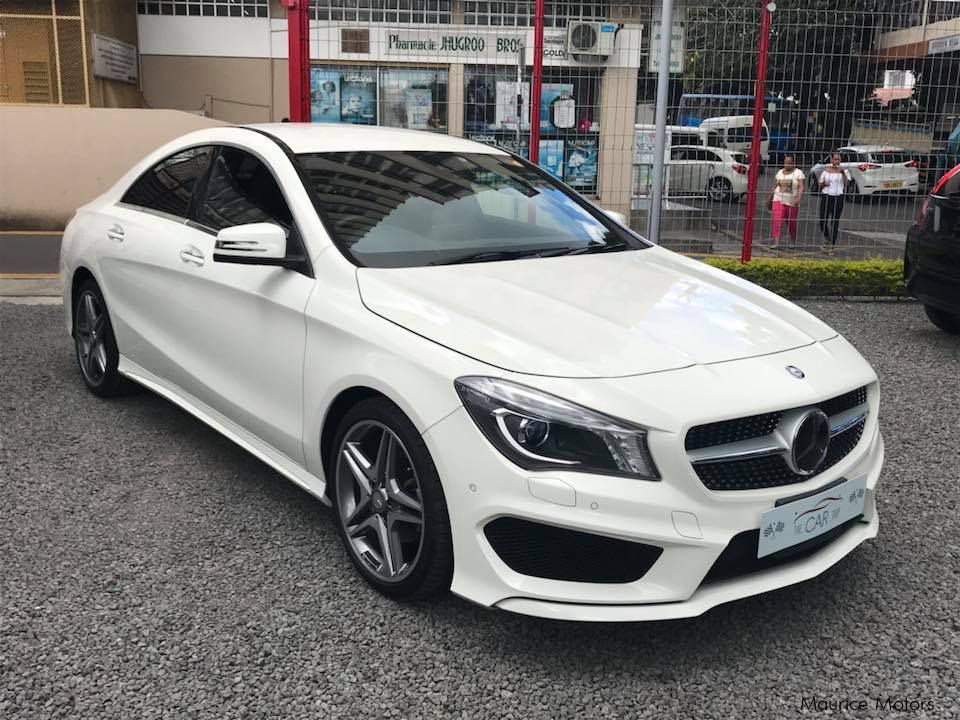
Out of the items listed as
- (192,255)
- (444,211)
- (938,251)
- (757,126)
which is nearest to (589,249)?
(444,211)

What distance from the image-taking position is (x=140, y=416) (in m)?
5.29

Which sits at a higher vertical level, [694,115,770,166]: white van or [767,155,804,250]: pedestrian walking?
[694,115,770,166]: white van

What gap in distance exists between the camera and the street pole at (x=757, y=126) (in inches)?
363

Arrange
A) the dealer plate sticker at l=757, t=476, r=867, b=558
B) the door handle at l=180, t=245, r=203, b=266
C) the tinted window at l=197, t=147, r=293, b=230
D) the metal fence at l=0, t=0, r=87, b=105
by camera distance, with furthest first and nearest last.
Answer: the metal fence at l=0, t=0, r=87, b=105
the door handle at l=180, t=245, r=203, b=266
the tinted window at l=197, t=147, r=293, b=230
the dealer plate sticker at l=757, t=476, r=867, b=558

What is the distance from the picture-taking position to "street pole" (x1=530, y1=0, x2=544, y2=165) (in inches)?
352

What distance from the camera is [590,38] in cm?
912

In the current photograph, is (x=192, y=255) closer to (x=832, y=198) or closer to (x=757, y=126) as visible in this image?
(x=757, y=126)

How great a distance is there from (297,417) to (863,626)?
2068mm

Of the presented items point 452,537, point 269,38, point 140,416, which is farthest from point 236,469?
point 269,38

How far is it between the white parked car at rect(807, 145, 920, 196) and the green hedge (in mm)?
772

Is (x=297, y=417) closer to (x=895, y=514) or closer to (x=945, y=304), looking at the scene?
(x=895, y=514)

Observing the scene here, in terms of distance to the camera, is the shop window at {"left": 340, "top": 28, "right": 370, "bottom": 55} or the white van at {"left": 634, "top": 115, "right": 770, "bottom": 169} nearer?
the shop window at {"left": 340, "top": 28, "right": 370, "bottom": 55}

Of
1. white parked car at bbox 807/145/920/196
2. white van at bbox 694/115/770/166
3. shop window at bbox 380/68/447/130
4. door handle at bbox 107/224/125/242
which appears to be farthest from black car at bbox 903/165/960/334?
door handle at bbox 107/224/125/242

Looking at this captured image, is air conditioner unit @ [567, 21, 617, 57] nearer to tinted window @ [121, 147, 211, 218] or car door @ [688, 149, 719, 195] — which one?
car door @ [688, 149, 719, 195]
